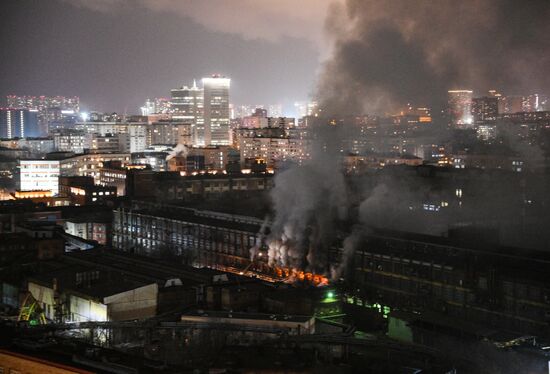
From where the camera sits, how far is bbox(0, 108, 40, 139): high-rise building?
6162 centimetres

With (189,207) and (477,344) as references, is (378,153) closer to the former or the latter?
(189,207)

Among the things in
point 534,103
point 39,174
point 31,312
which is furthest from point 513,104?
point 39,174

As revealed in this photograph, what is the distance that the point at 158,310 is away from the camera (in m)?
11.3

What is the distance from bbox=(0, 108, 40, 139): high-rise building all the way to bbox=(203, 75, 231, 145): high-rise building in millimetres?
17066

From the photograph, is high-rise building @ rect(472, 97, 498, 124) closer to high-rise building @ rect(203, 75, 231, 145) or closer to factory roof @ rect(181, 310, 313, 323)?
factory roof @ rect(181, 310, 313, 323)

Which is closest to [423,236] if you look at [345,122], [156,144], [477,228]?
[477,228]

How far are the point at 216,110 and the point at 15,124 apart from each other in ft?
61.0

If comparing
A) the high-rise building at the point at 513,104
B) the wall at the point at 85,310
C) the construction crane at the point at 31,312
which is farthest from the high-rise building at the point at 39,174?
the construction crane at the point at 31,312

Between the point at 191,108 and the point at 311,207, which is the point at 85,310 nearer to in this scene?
the point at 311,207

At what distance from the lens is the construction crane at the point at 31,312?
417 inches

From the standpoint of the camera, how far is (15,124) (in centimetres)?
6184

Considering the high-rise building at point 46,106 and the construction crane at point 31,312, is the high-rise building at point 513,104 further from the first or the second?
the high-rise building at point 46,106

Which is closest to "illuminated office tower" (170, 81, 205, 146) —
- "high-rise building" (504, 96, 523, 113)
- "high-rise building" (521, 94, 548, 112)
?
"high-rise building" (504, 96, 523, 113)

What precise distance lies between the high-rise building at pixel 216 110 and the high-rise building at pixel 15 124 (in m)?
17.1
